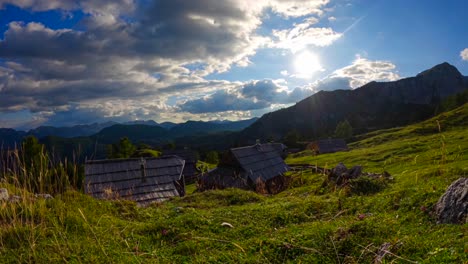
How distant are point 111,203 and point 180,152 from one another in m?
63.6

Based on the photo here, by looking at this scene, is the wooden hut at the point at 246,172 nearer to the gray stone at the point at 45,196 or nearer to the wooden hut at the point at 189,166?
the gray stone at the point at 45,196

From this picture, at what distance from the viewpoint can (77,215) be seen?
5973 millimetres

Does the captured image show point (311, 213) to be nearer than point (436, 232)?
No

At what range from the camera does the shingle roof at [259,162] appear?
28.4 metres

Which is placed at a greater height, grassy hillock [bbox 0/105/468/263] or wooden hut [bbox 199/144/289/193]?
grassy hillock [bbox 0/105/468/263]

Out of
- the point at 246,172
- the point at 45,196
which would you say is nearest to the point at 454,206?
the point at 45,196

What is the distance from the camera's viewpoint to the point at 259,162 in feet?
100

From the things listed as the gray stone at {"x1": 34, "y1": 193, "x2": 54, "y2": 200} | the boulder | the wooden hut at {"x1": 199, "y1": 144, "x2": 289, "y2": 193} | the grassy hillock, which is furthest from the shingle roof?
the boulder

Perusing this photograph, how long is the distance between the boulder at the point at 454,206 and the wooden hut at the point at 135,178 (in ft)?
54.0

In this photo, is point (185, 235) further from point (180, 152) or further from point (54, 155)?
point (180, 152)

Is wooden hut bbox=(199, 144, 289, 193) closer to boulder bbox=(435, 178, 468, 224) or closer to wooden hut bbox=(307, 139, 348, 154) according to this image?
boulder bbox=(435, 178, 468, 224)

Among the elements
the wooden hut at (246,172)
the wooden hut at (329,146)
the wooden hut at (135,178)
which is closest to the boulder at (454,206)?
the wooden hut at (135,178)

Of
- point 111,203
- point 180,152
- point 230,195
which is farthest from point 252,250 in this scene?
point 180,152

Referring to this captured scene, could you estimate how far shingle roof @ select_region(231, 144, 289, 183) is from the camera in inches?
1118
